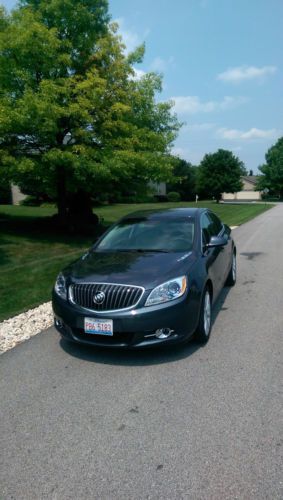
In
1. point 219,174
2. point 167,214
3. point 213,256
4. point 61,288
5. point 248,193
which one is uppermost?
point 219,174

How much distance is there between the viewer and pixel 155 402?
3.30 metres

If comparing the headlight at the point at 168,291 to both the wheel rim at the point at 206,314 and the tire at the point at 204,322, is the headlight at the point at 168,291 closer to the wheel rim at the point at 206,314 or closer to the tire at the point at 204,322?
the tire at the point at 204,322

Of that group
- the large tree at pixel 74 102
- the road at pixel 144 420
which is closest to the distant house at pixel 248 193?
the large tree at pixel 74 102

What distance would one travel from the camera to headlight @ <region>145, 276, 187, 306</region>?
3875 mm

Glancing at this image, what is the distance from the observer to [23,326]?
5336 millimetres

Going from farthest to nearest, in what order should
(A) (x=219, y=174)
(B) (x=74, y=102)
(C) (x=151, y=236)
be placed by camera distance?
(A) (x=219, y=174) < (B) (x=74, y=102) < (C) (x=151, y=236)

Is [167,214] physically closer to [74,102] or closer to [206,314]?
[206,314]

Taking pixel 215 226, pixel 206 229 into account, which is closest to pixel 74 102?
pixel 215 226

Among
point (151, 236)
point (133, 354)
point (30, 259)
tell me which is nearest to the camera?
point (133, 354)

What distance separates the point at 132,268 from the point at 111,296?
0.51 m

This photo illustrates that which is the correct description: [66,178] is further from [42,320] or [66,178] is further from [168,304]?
[168,304]

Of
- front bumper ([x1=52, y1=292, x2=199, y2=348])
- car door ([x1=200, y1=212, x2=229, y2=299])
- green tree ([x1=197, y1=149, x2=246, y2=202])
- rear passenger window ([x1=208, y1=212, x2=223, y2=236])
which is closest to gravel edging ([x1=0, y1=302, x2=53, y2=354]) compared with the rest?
front bumper ([x1=52, y1=292, x2=199, y2=348])

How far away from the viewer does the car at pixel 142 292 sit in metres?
3.84

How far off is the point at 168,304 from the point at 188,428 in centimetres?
125
